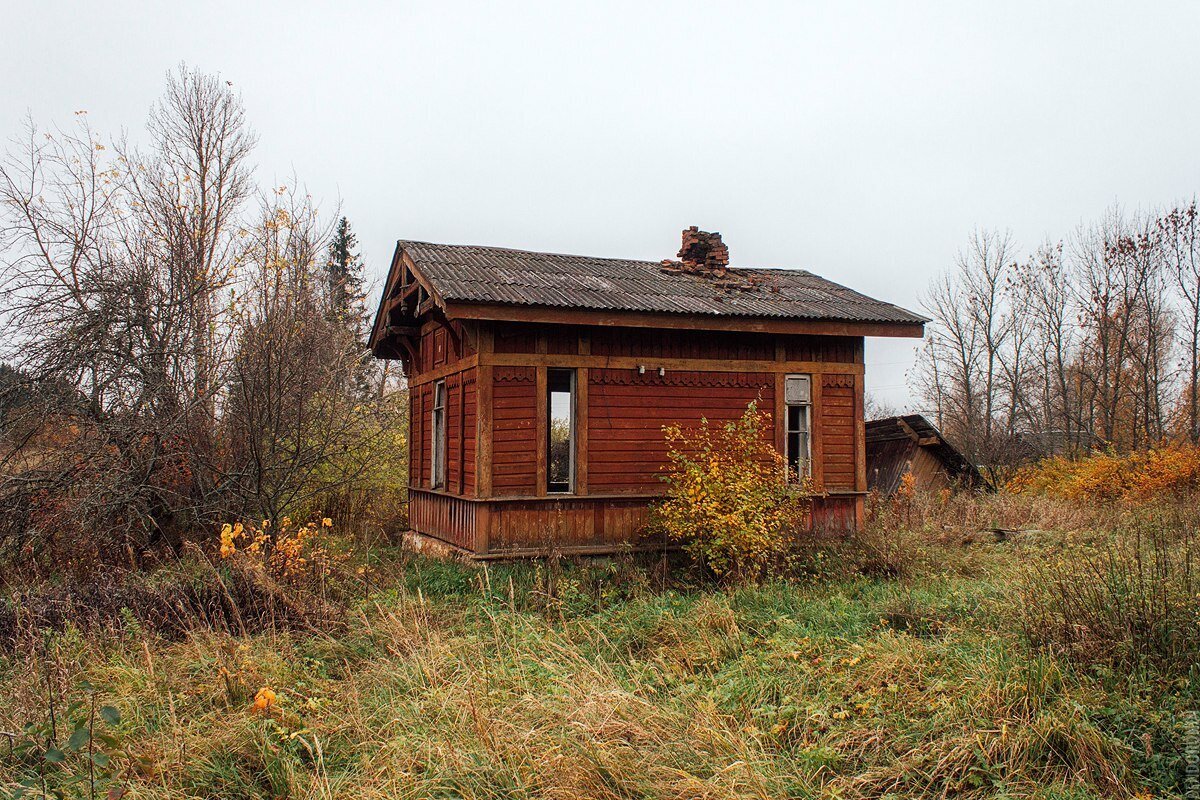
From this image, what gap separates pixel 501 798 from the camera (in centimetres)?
470

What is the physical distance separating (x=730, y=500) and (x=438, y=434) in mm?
5189

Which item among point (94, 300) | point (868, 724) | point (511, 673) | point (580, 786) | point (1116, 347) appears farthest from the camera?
point (1116, 347)

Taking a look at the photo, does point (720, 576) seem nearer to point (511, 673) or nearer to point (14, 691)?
point (511, 673)

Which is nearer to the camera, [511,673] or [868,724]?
[868,724]

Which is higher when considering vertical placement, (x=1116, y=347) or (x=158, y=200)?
(x=158, y=200)

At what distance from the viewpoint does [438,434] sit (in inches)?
540

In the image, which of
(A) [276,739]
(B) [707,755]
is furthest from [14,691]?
(B) [707,755]

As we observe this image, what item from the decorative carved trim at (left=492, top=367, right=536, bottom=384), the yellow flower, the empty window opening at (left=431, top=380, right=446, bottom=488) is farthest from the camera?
the empty window opening at (left=431, top=380, right=446, bottom=488)

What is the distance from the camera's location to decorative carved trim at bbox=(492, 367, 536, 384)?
11.3 meters

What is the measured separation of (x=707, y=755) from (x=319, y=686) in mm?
3100

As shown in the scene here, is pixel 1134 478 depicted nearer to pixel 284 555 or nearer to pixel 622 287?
pixel 622 287

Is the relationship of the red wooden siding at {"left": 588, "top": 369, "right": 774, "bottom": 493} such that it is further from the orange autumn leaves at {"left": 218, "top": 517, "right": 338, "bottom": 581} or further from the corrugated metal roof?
the orange autumn leaves at {"left": 218, "top": 517, "right": 338, "bottom": 581}

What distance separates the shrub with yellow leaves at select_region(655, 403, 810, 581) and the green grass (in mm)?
2839

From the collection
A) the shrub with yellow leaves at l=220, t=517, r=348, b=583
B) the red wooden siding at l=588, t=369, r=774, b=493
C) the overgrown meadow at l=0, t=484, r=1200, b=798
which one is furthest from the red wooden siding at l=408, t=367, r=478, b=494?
the overgrown meadow at l=0, t=484, r=1200, b=798
